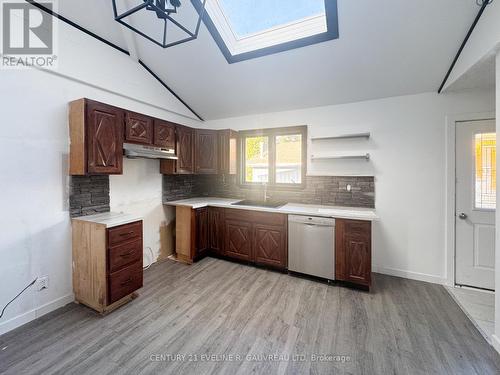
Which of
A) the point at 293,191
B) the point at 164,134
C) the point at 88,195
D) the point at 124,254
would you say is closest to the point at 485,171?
the point at 293,191

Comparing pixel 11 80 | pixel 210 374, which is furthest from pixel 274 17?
pixel 210 374

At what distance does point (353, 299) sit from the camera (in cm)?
234

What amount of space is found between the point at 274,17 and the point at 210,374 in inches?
131

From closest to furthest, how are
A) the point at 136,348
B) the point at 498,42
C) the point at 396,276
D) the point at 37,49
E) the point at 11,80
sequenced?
the point at 498,42, the point at 136,348, the point at 11,80, the point at 37,49, the point at 396,276

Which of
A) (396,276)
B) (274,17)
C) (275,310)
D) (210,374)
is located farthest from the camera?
(396,276)

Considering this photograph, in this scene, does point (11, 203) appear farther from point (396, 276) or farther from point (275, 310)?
point (396, 276)

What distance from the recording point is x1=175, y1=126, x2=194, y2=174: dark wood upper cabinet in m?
3.24

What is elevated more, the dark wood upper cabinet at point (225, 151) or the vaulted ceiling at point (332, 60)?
the vaulted ceiling at point (332, 60)

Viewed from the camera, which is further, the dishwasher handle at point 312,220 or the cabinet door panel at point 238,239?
the cabinet door panel at point 238,239

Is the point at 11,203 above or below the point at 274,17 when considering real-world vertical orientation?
below

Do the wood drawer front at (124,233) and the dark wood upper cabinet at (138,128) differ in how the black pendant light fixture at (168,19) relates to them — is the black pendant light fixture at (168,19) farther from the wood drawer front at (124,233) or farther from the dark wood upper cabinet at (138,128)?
the wood drawer front at (124,233)

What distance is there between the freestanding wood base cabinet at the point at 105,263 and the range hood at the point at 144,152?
0.80 meters

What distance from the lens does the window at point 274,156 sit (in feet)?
11.3

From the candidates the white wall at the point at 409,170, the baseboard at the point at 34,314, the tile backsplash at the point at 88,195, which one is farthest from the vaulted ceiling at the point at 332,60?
the baseboard at the point at 34,314
